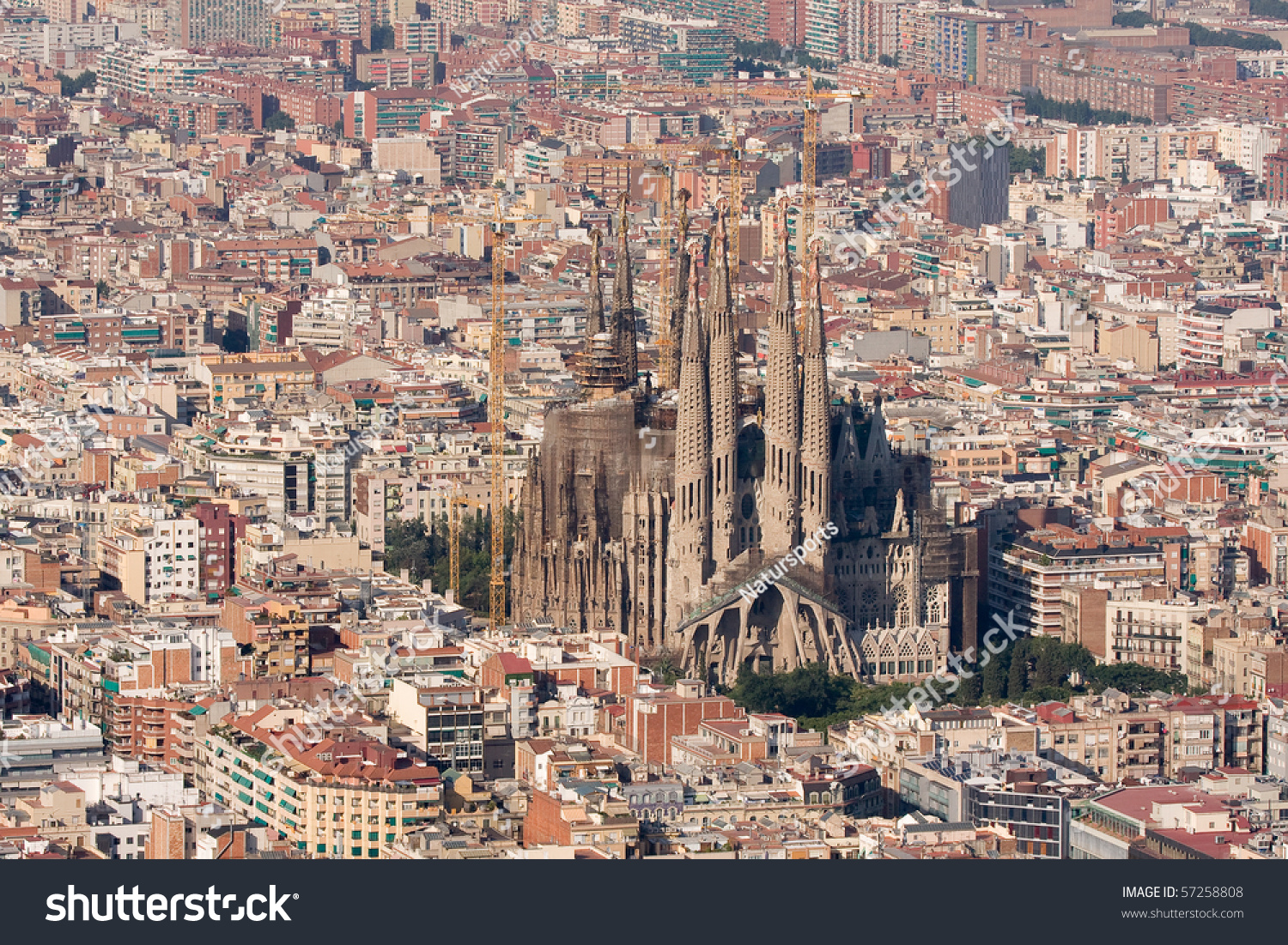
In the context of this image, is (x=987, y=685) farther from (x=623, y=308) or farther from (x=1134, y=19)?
(x=1134, y=19)

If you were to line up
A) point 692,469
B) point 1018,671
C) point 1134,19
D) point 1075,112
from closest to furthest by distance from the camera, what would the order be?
1. point 1018,671
2. point 692,469
3. point 1075,112
4. point 1134,19

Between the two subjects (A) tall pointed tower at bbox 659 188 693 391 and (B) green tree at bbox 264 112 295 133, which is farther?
(B) green tree at bbox 264 112 295 133

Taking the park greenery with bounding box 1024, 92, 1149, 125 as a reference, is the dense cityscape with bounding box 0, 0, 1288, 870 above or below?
above

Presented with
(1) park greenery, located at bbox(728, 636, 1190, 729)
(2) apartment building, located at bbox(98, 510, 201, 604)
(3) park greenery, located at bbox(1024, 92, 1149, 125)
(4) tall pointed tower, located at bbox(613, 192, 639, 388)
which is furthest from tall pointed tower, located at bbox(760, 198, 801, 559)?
(3) park greenery, located at bbox(1024, 92, 1149, 125)

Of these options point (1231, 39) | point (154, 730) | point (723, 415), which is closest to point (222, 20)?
point (1231, 39)

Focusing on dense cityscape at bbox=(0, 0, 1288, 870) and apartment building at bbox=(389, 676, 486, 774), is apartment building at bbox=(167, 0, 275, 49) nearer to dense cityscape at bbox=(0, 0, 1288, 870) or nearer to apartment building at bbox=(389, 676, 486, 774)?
dense cityscape at bbox=(0, 0, 1288, 870)

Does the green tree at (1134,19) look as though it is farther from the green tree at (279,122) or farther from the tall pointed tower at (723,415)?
the tall pointed tower at (723,415)
